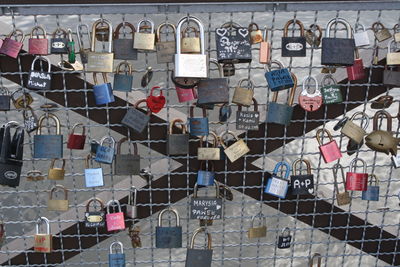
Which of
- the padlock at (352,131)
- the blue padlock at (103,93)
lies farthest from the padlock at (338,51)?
the blue padlock at (103,93)

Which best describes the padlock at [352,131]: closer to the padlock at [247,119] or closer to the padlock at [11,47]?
the padlock at [247,119]

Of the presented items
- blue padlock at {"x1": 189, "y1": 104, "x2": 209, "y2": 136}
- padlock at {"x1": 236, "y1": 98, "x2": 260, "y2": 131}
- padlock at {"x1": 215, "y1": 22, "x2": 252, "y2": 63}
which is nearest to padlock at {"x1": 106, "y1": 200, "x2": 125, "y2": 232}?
blue padlock at {"x1": 189, "y1": 104, "x2": 209, "y2": 136}

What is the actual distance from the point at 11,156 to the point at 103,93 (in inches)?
14.5

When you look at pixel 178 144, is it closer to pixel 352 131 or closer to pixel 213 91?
pixel 213 91

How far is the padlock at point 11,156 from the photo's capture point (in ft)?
5.13

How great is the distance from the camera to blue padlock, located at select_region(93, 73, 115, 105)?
4.95ft

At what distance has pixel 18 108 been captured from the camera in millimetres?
1578

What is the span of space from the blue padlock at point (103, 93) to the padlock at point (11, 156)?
28 centimetres

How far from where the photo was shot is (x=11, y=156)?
158 cm

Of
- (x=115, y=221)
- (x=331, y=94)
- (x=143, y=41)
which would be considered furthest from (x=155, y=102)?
(x=331, y=94)

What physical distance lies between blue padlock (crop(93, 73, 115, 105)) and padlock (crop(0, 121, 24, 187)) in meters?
0.28

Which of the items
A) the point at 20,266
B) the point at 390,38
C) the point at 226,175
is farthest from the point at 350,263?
the point at 20,266

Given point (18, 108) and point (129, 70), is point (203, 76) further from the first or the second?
point (18, 108)

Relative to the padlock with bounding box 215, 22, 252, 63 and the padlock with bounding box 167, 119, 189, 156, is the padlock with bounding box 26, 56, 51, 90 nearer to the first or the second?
the padlock with bounding box 167, 119, 189, 156
